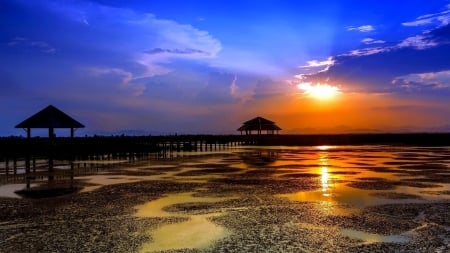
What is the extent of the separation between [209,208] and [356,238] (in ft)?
17.0

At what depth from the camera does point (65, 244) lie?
9.12m

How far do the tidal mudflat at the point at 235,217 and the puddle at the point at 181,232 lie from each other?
2cm

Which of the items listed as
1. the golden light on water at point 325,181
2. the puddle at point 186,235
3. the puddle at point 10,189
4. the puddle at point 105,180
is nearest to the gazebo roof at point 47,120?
the puddle at point 105,180

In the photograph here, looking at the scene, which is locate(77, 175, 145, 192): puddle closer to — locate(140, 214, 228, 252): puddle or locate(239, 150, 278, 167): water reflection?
locate(140, 214, 228, 252): puddle

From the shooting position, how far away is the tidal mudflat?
9055mm

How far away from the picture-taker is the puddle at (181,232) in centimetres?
911

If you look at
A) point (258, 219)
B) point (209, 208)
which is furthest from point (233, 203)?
point (258, 219)

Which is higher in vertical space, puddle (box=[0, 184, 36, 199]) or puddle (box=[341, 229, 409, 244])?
puddle (box=[0, 184, 36, 199])

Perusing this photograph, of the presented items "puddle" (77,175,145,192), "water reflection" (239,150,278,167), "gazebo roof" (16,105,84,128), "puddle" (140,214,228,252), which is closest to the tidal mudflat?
"puddle" (140,214,228,252)

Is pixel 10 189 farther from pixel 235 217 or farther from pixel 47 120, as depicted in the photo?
pixel 47 120

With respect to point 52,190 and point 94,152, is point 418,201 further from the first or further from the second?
point 94,152

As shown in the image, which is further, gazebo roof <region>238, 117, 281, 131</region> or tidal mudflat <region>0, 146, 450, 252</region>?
gazebo roof <region>238, 117, 281, 131</region>

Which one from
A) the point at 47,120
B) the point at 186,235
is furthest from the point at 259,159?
the point at 186,235

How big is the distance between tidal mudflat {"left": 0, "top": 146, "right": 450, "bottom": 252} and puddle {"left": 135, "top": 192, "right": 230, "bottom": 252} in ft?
0.07
